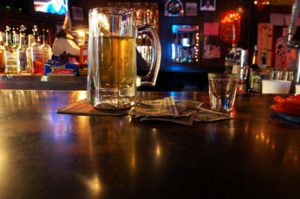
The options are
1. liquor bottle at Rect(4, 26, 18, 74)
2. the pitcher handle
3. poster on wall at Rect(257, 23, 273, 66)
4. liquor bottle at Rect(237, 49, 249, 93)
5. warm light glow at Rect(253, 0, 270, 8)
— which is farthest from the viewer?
poster on wall at Rect(257, 23, 273, 66)

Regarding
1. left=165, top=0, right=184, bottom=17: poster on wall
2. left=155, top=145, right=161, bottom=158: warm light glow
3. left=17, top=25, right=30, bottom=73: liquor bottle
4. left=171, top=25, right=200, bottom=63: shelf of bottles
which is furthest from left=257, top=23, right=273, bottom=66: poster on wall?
left=155, top=145, right=161, bottom=158: warm light glow

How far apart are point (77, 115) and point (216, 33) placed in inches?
127

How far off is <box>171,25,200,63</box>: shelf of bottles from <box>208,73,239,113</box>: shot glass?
9.66ft

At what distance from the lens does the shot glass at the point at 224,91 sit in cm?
58

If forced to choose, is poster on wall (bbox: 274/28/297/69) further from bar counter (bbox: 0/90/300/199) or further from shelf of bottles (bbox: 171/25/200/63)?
bar counter (bbox: 0/90/300/199)

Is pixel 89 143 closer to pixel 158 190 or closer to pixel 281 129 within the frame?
pixel 158 190

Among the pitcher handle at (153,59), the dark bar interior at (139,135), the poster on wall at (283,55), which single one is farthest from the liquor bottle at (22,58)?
the poster on wall at (283,55)

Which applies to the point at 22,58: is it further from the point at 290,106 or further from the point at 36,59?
the point at 290,106

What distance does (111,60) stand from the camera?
0.57m

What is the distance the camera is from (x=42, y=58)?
6.64 feet

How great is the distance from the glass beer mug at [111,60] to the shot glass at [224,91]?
0.56 feet

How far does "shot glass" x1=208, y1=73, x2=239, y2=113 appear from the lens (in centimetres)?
58

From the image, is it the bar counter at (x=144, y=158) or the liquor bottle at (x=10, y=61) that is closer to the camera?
the bar counter at (x=144, y=158)

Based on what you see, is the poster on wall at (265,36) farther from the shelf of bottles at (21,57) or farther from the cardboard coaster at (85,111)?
the cardboard coaster at (85,111)
